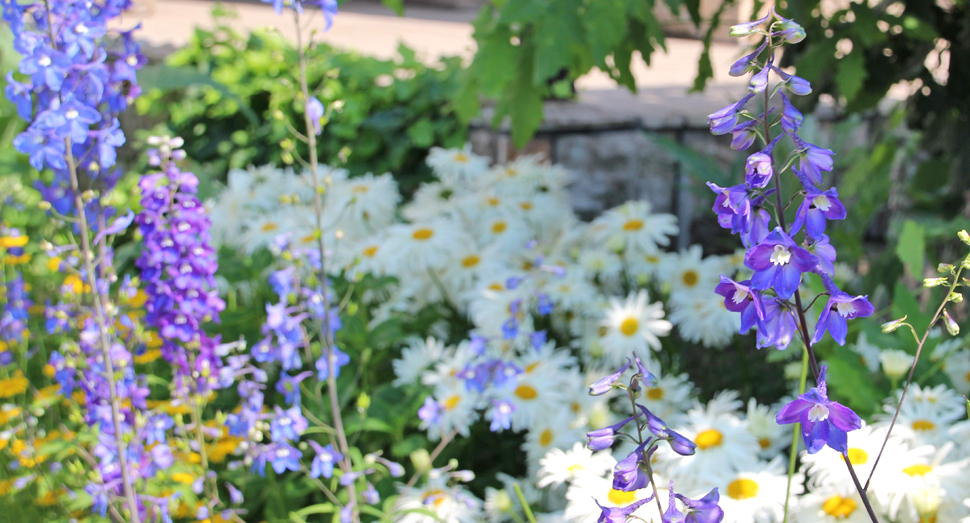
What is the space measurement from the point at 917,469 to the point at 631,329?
0.76 meters

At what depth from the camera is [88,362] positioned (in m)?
1.40

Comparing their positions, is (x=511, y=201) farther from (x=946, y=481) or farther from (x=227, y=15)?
(x=227, y=15)

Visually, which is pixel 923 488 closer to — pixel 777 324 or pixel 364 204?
pixel 777 324

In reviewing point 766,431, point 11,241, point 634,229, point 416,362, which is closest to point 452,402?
point 416,362

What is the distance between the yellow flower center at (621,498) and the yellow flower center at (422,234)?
1288 mm

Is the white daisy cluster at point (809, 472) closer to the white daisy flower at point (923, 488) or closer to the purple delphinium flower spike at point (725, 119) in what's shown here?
Answer: the white daisy flower at point (923, 488)

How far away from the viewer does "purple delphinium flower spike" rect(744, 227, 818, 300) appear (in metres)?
0.63

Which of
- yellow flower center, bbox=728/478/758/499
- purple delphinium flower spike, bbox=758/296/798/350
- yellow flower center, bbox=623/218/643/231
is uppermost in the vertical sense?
purple delphinium flower spike, bbox=758/296/798/350

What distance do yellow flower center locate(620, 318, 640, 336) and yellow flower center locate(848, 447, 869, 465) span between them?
695 mm

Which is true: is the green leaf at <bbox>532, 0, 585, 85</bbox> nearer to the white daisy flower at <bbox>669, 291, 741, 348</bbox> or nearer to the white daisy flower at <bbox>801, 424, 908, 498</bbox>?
the white daisy flower at <bbox>801, 424, 908, 498</bbox>

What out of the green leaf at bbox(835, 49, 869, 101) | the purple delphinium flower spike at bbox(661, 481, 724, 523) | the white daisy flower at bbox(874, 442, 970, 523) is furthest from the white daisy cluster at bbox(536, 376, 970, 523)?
the green leaf at bbox(835, 49, 869, 101)

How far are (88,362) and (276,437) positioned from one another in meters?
0.39

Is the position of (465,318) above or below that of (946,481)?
below

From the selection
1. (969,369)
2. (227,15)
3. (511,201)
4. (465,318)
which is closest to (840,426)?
(969,369)
